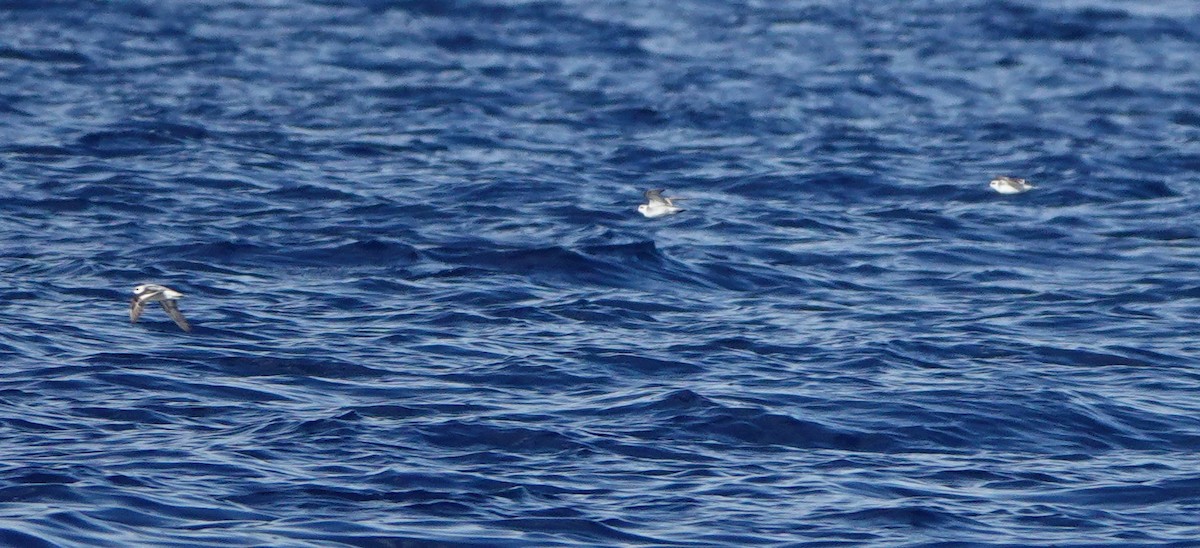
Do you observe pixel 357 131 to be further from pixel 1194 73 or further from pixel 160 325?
pixel 1194 73

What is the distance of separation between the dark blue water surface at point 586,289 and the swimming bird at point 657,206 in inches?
10.6

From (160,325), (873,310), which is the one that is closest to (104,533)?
(160,325)

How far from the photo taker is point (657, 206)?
2028cm

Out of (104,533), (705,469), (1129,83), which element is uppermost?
(1129,83)

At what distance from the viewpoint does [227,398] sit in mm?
14266

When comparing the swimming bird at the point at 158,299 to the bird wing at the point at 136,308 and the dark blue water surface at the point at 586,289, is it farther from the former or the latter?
the dark blue water surface at the point at 586,289

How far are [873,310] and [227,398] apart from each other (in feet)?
21.0

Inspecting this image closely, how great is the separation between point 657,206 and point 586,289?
240cm

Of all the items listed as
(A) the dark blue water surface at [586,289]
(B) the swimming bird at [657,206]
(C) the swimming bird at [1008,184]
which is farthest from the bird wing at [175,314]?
(C) the swimming bird at [1008,184]

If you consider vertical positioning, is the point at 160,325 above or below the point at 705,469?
above

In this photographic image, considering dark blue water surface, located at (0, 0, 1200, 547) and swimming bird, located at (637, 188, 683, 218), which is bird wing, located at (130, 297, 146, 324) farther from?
swimming bird, located at (637, 188, 683, 218)

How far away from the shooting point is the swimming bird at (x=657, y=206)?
20.2 meters

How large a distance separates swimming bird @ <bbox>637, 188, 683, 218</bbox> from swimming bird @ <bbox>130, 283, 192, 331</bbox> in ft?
20.5

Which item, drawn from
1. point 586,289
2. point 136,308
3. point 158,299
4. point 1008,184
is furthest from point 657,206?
point 136,308
